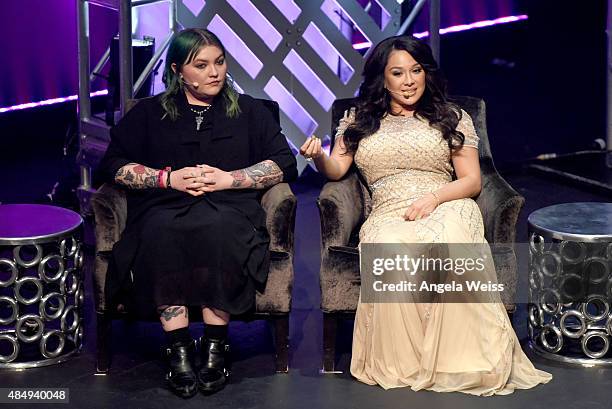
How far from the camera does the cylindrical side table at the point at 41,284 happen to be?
495 cm

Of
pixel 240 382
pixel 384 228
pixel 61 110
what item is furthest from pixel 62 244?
pixel 61 110

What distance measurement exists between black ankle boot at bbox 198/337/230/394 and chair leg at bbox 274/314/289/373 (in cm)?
20

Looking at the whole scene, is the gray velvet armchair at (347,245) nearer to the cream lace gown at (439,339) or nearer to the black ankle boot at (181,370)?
the cream lace gown at (439,339)

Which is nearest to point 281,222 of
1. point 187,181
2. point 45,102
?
point 187,181

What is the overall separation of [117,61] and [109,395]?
2.32m

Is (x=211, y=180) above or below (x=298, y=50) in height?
below

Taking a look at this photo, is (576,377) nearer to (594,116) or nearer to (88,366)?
(88,366)

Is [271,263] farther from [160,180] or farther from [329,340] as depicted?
[160,180]

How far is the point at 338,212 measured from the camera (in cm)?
502

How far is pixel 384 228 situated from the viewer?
4.91 metres

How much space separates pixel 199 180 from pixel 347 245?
0.62m

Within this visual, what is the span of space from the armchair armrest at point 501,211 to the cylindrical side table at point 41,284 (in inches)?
63.2

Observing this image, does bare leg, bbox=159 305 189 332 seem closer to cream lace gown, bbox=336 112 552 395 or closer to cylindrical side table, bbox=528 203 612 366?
cream lace gown, bbox=336 112 552 395

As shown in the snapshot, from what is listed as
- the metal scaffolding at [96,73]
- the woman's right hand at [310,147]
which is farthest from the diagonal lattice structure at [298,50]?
the woman's right hand at [310,147]
